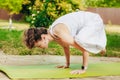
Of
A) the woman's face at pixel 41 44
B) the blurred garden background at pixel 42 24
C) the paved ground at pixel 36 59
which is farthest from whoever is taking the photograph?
the blurred garden background at pixel 42 24

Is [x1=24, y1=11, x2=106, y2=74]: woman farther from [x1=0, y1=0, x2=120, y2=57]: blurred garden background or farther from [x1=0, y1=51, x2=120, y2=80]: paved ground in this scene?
[x1=0, y1=51, x2=120, y2=80]: paved ground

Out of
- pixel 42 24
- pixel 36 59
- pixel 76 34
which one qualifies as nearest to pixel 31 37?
pixel 76 34

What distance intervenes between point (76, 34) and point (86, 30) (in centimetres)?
18

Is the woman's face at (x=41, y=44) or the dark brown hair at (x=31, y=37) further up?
the dark brown hair at (x=31, y=37)

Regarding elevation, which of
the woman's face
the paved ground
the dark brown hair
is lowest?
the paved ground

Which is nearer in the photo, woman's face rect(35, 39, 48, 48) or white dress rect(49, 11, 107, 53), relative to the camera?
woman's face rect(35, 39, 48, 48)

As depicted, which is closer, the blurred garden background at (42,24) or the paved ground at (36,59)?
the paved ground at (36,59)

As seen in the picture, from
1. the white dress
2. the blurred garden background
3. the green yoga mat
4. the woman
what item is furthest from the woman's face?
the blurred garden background

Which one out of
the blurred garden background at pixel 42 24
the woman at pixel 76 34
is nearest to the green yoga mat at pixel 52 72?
the woman at pixel 76 34

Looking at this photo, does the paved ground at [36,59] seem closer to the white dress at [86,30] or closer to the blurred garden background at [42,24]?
the blurred garden background at [42,24]

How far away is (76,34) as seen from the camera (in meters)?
6.64

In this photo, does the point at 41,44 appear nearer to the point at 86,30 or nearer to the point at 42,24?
the point at 86,30

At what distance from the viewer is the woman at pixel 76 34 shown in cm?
625

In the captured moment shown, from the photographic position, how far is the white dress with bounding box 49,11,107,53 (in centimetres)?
647
